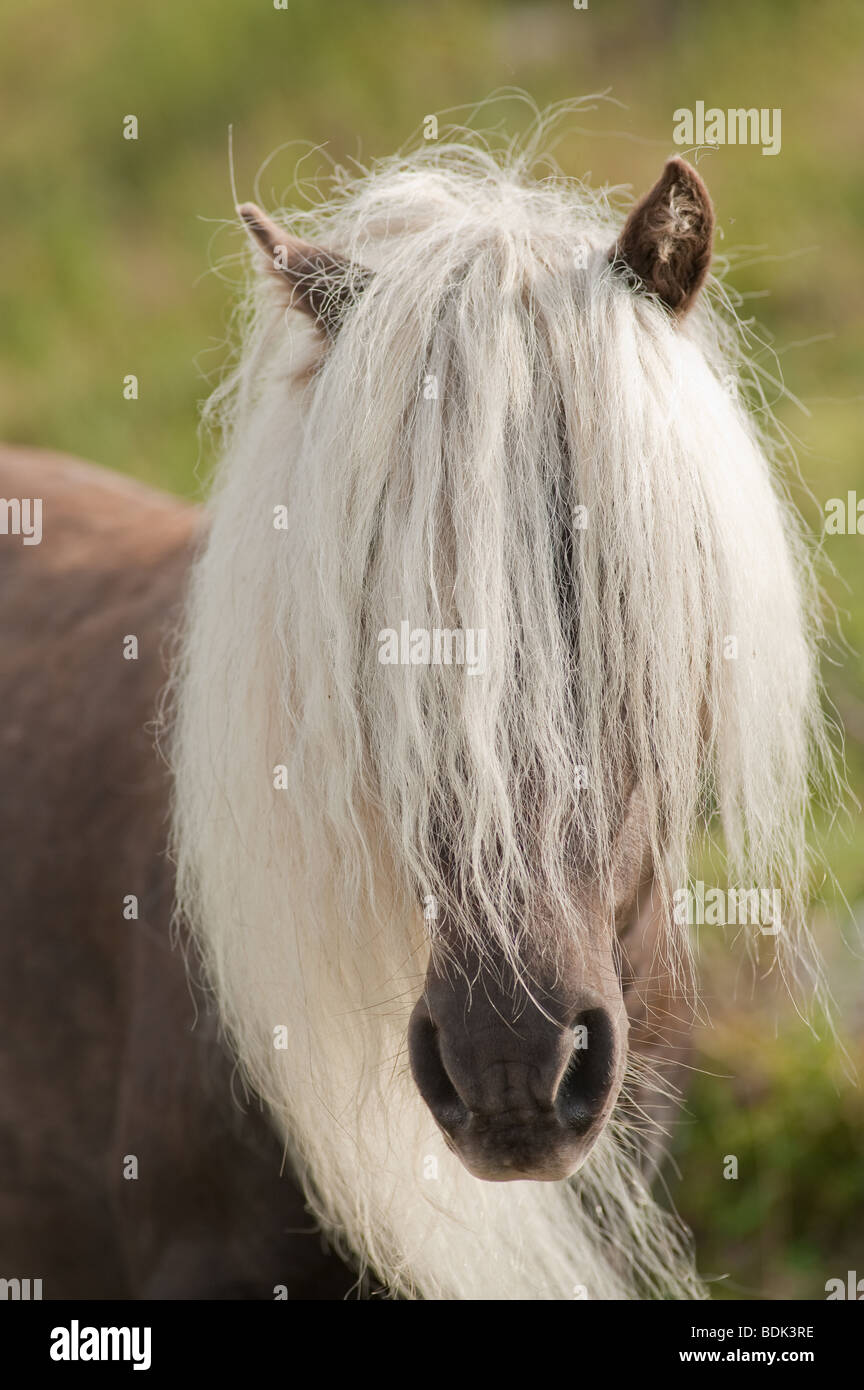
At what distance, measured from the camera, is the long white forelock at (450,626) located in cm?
117

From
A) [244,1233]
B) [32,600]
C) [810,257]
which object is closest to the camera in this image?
[244,1233]

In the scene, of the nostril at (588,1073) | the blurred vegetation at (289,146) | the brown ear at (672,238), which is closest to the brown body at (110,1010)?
the nostril at (588,1073)

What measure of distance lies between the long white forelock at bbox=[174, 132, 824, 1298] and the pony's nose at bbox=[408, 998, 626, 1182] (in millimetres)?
85

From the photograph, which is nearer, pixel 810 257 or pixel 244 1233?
pixel 244 1233

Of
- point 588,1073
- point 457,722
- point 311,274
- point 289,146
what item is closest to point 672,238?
point 311,274

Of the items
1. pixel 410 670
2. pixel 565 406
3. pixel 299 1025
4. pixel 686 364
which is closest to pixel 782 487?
pixel 686 364

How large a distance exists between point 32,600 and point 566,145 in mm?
4939

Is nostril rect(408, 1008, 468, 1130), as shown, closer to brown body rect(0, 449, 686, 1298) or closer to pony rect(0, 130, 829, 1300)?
pony rect(0, 130, 829, 1300)

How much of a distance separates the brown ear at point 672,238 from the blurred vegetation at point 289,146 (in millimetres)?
3141

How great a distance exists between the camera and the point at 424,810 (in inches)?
46.2

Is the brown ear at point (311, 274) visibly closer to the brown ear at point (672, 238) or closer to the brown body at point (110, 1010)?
the brown ear at point (672, 238)

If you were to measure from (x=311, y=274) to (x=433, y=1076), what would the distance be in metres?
0.78
